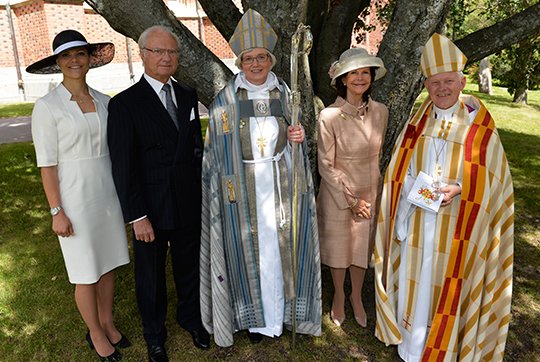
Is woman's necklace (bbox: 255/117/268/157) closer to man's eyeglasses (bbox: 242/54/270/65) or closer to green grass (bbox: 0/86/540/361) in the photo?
man's eyeglasses (bbox: 242/54/270/65)

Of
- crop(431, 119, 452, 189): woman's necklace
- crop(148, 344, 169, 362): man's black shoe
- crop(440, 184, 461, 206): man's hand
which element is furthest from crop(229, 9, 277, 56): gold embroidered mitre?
crop(148, 344, 169, 362): man's black shoe

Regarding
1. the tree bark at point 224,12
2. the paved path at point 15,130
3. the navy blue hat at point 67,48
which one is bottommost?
the paved path at point 15,130

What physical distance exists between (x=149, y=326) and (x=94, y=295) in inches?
17.4

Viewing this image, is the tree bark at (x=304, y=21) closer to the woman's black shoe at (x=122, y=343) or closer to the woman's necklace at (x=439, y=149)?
the woman's necklace at (x=439, y=149)

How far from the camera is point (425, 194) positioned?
285 cm

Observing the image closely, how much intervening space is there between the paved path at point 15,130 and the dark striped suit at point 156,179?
912 cm

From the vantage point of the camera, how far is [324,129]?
3.24m

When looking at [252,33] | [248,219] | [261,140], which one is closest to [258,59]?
[252,33]

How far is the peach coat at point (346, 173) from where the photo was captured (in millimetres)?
3244

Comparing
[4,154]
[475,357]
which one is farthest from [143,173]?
[4,154]

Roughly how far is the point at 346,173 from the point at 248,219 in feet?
2.61

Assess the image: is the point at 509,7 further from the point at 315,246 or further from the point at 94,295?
the point at 94,295

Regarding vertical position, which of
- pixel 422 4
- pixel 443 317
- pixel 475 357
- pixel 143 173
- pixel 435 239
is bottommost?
pixel 475 357

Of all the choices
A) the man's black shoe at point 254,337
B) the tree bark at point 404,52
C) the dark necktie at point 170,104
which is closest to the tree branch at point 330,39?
the tree bark at point 404,52
